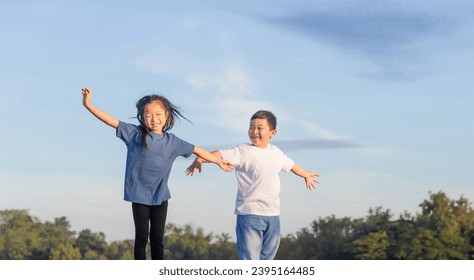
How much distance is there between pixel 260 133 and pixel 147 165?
52.2 inches

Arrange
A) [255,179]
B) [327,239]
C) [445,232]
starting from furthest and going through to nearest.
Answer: [327,239], [445,232], [255,179]

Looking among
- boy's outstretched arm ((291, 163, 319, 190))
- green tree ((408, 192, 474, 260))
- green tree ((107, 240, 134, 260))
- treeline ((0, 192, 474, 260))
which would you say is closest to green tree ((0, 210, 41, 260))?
treeline ((0, 192, 474, 260))

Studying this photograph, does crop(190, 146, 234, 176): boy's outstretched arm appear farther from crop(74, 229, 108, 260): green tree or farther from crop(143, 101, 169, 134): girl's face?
crop(74, 229, 108, 260): green tree

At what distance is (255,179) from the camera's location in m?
9.50

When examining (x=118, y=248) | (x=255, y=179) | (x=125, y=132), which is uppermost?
(x=118, y=248)

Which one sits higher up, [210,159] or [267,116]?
[267,116]

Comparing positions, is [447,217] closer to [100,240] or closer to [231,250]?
[231,250]

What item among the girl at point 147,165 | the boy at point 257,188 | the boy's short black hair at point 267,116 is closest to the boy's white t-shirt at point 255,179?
the boy at point 257,188

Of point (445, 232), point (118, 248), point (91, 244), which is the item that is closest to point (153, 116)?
point (445, 232)

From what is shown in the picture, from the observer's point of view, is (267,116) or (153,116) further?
(267,116)

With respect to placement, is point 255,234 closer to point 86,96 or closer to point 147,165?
point 147,165

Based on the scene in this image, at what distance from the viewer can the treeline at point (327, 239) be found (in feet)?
119
